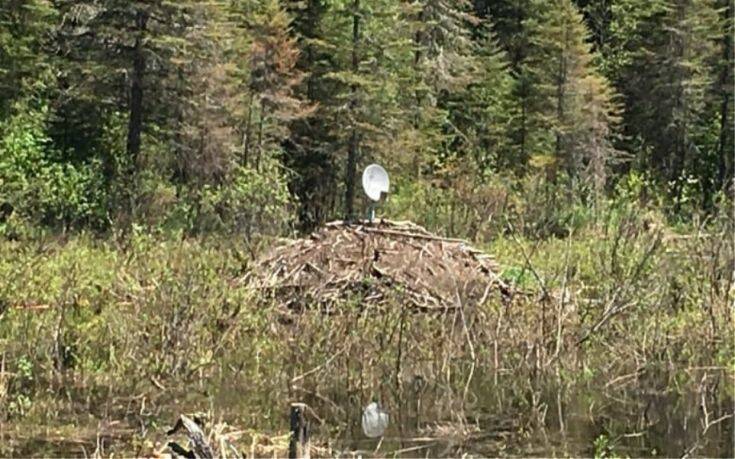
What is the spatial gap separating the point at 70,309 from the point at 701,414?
21.7 feet

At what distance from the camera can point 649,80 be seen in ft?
115

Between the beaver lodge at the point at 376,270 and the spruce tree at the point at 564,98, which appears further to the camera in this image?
the spruce tree at the point at 564,98

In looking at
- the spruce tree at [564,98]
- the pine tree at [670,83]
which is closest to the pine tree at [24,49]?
the spruce tree at [564,98]

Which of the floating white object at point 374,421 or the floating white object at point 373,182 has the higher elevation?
the floating white object at point 373,182

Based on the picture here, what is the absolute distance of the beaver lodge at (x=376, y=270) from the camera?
1241 centimetres

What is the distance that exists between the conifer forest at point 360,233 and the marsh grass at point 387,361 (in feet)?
0.12

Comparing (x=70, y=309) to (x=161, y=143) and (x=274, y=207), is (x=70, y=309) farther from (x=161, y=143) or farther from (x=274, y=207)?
(x=161, y=143)

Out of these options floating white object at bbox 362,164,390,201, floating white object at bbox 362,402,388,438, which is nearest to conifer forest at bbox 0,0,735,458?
floating white object at bbox 362,402,388,438

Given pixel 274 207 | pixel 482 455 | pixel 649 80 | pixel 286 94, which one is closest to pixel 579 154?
pixel 649 80

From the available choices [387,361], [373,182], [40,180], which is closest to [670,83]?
[40,180]

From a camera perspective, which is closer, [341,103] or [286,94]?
[341,103]

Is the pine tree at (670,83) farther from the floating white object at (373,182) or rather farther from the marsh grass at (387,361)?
the marsh grass at (387,361)

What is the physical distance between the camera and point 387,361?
10211 millimetres

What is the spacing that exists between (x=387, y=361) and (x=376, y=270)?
2.70 meters
